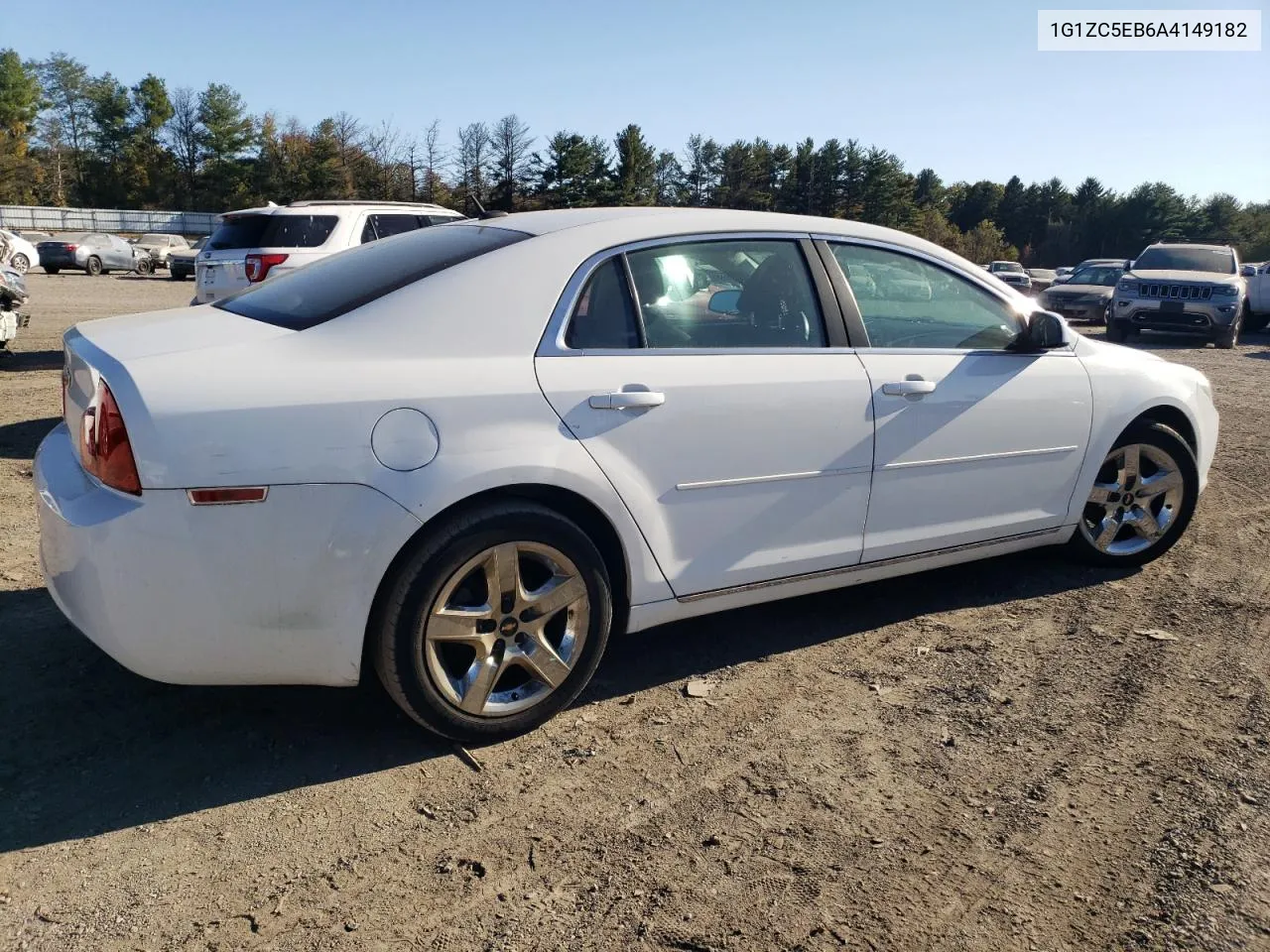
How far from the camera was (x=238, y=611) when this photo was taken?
2.79m

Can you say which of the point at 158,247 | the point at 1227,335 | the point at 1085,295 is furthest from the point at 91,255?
the point at 1227,335

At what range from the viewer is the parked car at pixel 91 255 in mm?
32062

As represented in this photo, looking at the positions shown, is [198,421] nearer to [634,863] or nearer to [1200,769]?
[634,863]

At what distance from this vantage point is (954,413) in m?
3.99

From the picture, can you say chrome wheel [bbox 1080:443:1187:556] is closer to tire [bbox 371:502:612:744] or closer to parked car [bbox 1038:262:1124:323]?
tire [bbox 371:502:612:744]

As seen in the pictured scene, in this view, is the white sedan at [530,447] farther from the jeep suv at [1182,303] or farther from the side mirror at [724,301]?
the jeep suv at [1182,303]

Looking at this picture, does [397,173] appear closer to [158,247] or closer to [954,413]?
[158,247]

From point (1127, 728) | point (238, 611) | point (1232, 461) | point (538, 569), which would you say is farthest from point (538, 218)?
point (1232, 461)

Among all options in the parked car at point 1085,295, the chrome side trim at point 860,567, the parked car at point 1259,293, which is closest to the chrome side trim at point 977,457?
the chrome side trim at point 860,567

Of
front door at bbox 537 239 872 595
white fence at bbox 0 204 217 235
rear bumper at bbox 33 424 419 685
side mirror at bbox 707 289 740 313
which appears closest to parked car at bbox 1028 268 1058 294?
front door at bbox 537 239 872 595

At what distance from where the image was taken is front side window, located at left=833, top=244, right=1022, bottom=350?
3986 millimetres

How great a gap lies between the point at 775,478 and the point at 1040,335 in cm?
148

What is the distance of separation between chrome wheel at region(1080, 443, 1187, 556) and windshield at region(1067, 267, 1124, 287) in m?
19.7

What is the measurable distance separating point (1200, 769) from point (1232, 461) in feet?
17.2
